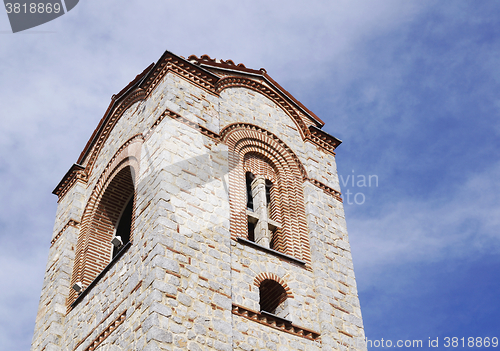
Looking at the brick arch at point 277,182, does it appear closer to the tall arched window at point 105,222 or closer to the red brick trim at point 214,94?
the red brick trim at point 214,94

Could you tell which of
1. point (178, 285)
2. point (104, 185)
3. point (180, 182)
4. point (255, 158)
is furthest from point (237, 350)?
point (104, 185)

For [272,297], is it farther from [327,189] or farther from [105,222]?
[105,222]

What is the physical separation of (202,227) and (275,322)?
1.93 metres

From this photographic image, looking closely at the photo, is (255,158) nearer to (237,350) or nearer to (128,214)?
(128,214)

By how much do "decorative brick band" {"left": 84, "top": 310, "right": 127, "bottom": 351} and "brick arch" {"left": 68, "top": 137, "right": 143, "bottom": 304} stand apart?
2050 millimetres

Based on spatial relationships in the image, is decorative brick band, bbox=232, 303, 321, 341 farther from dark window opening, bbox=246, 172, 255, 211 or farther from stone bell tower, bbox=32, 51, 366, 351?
dark window opening, bbox=246, 172, 255, 211

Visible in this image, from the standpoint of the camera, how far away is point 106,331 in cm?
→ 963

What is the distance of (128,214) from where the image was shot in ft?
43.7

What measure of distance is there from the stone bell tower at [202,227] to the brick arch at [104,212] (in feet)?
0.09

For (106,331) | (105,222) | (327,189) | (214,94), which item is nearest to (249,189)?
(327,189)

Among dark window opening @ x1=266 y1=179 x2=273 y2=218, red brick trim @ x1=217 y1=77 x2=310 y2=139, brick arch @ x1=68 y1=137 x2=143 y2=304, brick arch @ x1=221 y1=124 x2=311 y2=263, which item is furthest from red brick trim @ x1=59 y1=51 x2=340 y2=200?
dark window opening @ x1=266 y1=179 x2=273 y2=218

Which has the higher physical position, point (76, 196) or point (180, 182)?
point (76, 196)

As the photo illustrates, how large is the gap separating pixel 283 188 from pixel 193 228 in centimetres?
313

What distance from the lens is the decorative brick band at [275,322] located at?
9.48m
